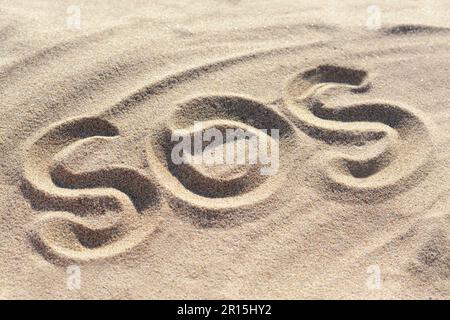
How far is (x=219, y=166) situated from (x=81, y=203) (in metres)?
0.57

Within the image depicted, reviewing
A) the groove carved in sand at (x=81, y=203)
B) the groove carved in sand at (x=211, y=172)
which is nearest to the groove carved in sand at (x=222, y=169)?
the groove carved in sand at (x=211, y=172)

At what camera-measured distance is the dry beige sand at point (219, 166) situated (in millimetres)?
2141

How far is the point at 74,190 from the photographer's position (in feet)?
7.82

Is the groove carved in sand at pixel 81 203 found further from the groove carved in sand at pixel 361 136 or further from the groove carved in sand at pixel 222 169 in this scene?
the groove carved in sand at pixel 361 136

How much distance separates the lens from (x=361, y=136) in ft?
8.48

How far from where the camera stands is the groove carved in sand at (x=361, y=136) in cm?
241

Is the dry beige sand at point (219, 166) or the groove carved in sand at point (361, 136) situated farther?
the groove carved in sand at point (361, 136)

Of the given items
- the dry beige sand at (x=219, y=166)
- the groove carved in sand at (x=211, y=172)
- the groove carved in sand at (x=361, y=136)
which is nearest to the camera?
the dry beige sand at (x=219, y=166)

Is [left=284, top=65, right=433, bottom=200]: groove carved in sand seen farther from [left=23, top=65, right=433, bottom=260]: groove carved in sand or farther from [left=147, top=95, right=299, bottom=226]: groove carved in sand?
[left=147, top=95, right=299, bottom=226]: groove carved in sand

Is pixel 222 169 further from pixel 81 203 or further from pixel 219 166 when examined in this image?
pixel 81 203

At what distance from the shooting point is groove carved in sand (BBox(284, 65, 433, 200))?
2408 mm

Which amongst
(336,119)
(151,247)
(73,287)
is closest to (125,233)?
(151,247)

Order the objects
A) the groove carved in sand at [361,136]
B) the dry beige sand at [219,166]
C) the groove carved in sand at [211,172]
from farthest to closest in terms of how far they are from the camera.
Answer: the groove carved in sand at [361,136] < the groove carved in sand at [211,172] < the dry beige sand at [219,166]

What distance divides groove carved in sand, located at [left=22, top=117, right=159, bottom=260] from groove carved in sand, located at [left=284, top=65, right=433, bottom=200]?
757 millimetres
